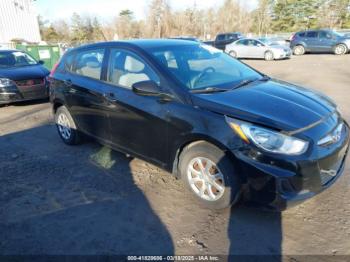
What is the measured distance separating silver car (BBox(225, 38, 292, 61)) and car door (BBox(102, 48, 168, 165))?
18520mm

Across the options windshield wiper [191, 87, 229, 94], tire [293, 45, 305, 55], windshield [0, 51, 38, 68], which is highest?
windshield wiper [191, 87, 229, 94]

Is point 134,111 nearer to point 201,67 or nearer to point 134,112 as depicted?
point 134,112

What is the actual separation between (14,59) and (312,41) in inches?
821

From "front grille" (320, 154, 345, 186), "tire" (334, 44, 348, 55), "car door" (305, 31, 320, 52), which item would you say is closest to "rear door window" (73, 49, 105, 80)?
"front grille" (320, 154, 345, 186)

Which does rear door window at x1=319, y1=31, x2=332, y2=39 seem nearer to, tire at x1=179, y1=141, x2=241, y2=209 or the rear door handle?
the rear door handle

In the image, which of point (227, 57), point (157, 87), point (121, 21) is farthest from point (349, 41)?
point (121, 21)

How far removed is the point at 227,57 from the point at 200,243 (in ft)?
8.78

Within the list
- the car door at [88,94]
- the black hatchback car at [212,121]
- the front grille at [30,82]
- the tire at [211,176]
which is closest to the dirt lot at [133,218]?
the tire at [211,176]

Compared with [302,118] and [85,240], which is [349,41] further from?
[85,240]

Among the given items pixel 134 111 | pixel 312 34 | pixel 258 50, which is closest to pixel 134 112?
pixel 134 111

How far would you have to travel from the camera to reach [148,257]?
108 inches

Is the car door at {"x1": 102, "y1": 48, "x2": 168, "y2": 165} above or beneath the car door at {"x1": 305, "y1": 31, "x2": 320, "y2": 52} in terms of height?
above

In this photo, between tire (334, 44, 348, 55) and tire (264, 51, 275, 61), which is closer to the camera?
tire (264, 51, 275, 61)

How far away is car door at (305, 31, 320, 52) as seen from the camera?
23.5 m
